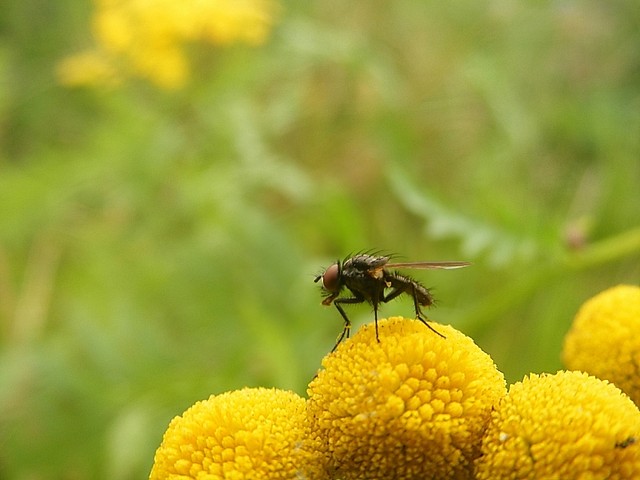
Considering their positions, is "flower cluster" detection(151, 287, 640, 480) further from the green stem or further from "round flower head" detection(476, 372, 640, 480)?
the green stem

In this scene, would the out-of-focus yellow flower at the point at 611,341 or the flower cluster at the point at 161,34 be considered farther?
the flower cluster at the point at 161,34

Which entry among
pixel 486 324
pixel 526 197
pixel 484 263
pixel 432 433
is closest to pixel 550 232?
pixel 486 324

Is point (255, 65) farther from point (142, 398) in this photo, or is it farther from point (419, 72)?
point (142, 398)

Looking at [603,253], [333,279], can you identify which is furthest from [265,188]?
[333,279]

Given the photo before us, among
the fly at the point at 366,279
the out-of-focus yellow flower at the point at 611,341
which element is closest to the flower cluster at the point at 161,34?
the fly at the point at 366,279

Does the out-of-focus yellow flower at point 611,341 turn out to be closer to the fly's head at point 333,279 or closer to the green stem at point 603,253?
the fly's head at point 333,279

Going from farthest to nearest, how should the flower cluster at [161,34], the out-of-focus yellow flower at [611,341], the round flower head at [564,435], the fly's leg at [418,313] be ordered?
the flower cluster at [161,34], the out-of-focus yellow flower at [611,341], the fly's leg at [418,313], the round flower head at [564,435]
